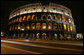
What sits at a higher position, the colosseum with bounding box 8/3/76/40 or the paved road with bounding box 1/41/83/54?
the colosseum with bounding box 8/3/76/40

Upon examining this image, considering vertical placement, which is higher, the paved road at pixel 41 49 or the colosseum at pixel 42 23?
the colosseum at pixel 42 23

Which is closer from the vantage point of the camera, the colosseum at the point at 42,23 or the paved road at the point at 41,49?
the paved road at the point at 41,49

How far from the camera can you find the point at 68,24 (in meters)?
47.7

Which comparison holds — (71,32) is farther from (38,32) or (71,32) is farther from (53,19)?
(38,32)

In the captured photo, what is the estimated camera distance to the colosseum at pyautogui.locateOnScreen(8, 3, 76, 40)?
137ft

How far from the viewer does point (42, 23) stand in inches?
1681

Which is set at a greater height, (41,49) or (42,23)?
(42,23)

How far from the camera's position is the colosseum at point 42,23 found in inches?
1643

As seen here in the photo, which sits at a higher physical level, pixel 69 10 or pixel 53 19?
pixel 69 10

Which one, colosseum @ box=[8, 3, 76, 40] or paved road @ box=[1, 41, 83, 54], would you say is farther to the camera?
colosseum @ box=[8, 3, 76, 40]

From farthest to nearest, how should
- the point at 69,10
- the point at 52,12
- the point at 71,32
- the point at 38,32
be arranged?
1. the point at 69,10
2. the point at 71,32
3. the point at 52,12
4. the point at 38,32

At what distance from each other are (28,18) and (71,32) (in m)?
26.1

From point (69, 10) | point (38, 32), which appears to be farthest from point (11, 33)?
point (69, 10)

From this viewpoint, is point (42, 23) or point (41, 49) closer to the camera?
point (41, 49)
